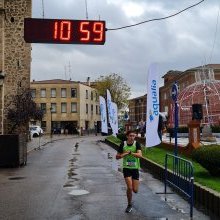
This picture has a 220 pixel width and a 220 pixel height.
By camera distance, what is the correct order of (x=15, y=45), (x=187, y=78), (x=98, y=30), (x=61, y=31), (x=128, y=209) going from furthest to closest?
(x=187, y=78) < (x=15, y=45) < (x=98, y=30) < (x=61, y=31) < (x=128, y=209)

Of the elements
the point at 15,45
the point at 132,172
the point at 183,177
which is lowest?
the point at 183,177

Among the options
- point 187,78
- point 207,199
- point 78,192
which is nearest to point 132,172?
point 207,199

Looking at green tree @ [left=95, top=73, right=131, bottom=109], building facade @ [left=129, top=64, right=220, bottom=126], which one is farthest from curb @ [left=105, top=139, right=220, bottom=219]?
green tree @ [left=95, top=73, right=131, bottom=109]

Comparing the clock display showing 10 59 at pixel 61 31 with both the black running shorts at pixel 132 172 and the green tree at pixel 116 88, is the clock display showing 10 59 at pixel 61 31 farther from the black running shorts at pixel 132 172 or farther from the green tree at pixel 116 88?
the green tree at pixel 116 88

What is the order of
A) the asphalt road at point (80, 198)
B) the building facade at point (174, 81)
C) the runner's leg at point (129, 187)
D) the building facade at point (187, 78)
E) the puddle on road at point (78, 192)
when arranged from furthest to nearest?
the building facade at point (174, 81) → the building facade at point (187, 78) → the puddle on road at point (78, 192) → the runner's leg at point (129, 187) → the asphalt road at point (80, 198)

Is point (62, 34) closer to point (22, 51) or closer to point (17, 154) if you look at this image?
point (17, 154)

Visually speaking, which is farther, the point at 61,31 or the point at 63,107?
the point at 63,107

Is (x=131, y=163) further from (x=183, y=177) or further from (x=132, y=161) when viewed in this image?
(x=183, y=177)

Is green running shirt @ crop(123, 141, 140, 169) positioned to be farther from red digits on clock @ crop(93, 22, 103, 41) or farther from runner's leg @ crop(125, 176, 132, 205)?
red digits on clock @ crop(93, 22, 103, 41)

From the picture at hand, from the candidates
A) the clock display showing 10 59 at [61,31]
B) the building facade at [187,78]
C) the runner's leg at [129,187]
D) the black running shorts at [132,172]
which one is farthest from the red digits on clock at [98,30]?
the building facade at [187,78]

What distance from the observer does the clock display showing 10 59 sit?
44.2 feet

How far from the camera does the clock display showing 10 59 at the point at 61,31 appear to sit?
13469 millimetres

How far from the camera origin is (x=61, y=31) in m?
13.4

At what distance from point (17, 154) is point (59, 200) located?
9489 millimetres
